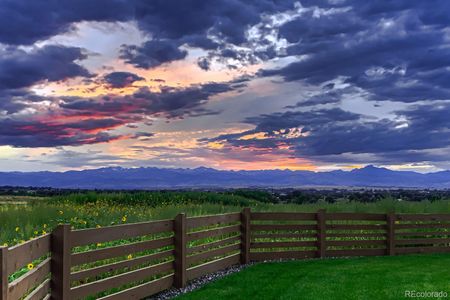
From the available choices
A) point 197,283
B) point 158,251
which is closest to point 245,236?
point 158,251

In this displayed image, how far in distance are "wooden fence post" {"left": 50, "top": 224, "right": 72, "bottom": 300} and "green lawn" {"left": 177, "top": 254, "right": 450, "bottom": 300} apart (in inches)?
121

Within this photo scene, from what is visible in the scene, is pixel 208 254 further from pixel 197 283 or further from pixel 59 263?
pixel 59 263

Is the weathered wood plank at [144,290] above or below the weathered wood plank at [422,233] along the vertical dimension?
below

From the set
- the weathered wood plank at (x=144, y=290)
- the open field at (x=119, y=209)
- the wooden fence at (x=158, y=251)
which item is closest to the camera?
the wooden fence at (x=158, y=251)

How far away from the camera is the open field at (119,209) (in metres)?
15.1

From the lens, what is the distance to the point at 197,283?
11.6m

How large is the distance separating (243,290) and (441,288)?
13.8 feet

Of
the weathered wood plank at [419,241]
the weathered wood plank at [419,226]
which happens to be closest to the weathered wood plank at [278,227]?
the weathered wood plank at [419,241]

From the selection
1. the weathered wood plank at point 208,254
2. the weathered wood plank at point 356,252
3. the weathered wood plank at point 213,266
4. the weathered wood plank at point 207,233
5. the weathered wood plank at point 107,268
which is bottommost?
the weathered wood plank at point 356,252

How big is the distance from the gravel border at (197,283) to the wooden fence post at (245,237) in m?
0.35

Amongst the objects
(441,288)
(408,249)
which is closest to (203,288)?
(441,288)

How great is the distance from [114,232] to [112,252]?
0.34 metres

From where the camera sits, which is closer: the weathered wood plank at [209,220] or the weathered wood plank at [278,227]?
the weathered wood plank at [209,220]

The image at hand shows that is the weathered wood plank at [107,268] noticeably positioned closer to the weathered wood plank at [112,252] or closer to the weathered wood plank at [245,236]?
the weathered wood plank at [112,252]
